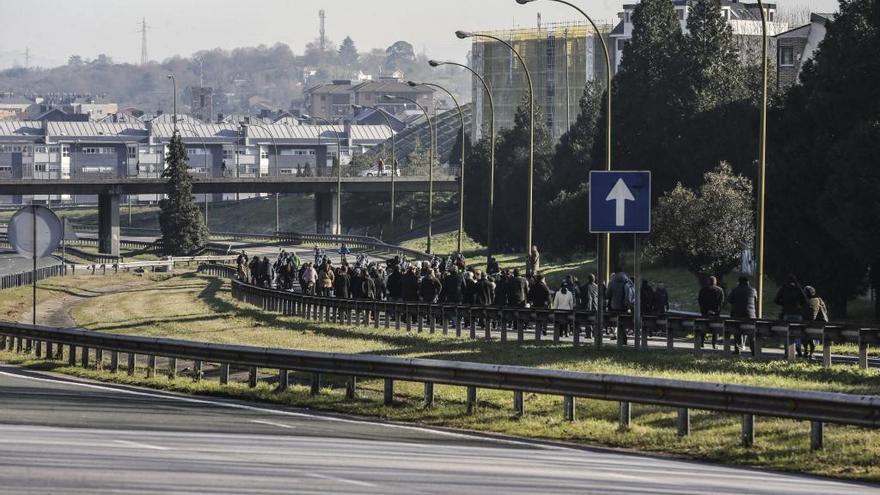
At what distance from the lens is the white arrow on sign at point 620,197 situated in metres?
27.7

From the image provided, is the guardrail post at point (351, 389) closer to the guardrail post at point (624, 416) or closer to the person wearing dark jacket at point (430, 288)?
the guardrail post at point (624, 416)


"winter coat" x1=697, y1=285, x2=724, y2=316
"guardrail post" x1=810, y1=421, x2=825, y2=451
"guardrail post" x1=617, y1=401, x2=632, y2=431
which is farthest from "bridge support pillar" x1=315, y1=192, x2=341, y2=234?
"guardrail post" x1=810, y1=421, x2=825, y2=451

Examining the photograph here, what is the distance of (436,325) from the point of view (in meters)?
45.9

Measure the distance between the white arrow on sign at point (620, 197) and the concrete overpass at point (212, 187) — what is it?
10663 cm

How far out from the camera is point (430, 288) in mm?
44219

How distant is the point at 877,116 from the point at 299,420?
3320 cm

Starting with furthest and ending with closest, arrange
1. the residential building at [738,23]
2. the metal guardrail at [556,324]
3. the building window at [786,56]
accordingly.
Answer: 1. the residential building at [738,23]
2. the building window at [786,56]
3. the metal guardrail at [556,324]

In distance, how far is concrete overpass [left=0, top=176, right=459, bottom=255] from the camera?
138 m

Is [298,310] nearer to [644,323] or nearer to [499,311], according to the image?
[499,311]

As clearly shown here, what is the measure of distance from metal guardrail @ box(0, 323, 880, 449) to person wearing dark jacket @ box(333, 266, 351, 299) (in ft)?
67.9

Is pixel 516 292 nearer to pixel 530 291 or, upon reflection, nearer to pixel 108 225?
pixel 530 291

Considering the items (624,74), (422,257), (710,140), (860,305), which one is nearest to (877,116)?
(860,305)

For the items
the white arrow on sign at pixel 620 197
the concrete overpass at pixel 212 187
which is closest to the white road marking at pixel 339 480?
the white arrow on sign at pixel 620 197

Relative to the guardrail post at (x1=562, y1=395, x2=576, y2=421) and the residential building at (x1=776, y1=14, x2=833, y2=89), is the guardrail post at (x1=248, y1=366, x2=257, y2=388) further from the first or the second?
the residential building at (x1=776, y1=14, x2=833, y2=89)
